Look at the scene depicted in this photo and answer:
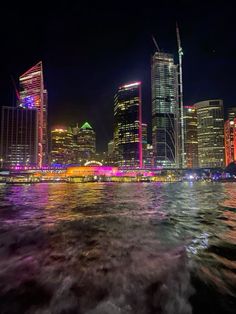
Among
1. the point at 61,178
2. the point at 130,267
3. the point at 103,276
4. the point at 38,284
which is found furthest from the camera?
the point at 61,178

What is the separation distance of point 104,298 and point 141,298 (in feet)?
2.93

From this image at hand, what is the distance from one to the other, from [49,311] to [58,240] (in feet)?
20.2

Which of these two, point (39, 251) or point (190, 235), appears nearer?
point (39, 251)

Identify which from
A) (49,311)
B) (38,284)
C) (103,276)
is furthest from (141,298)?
(38,284)

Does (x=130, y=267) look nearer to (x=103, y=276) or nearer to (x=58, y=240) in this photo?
(x=103, y=276)

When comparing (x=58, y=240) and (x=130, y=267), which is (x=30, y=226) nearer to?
(x=58, y=240)

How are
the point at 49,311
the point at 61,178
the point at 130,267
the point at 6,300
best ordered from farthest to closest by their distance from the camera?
the point at 61,178 → the point at 130,267 → the point at 6,300 → the point at 49,311

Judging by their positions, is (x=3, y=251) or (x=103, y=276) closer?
(x=103, y=276)

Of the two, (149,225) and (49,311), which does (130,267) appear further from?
(149,225)

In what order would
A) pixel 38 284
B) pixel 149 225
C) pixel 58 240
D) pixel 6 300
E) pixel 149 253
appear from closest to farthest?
pixel 6 300 → pixel 38 284 → pixel 149 253 → pixel 58 240 → pixel 149 225

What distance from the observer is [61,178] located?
604 feet

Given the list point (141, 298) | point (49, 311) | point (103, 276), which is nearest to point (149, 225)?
point (103, 276)

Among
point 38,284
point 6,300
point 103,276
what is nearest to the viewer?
point 6,300

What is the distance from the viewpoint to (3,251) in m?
9.14
